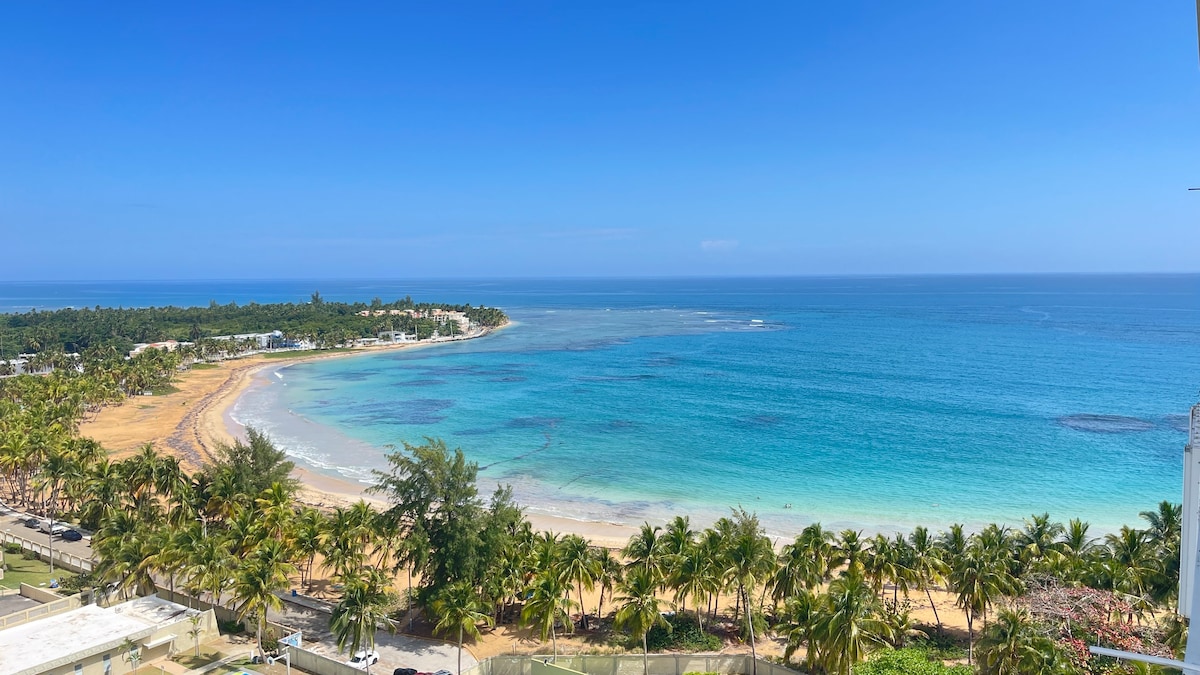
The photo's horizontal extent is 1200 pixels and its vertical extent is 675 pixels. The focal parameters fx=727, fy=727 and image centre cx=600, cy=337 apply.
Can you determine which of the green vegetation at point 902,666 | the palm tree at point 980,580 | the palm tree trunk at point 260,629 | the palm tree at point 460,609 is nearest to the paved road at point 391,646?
the palm tree at point 460,609

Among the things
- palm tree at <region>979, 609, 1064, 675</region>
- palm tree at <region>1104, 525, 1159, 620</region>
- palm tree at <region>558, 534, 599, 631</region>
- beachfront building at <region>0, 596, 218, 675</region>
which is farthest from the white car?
palm tree at <region>1104, 525, 1159, 620</region>

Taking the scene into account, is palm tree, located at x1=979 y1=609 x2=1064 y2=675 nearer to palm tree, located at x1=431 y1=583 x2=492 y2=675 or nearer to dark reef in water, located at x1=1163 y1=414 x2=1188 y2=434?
palm tree, located at x1=431 y1=583 x2=492 y2=675

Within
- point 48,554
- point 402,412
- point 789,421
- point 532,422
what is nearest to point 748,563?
point 48,554

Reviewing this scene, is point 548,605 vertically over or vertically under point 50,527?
over

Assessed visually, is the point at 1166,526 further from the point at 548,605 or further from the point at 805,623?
the point at 548,605

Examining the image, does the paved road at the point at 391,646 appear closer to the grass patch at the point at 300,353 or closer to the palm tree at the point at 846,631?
the palm tree at the point at 846,631
